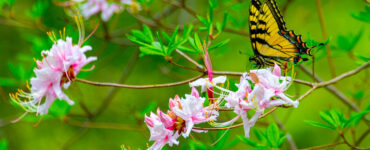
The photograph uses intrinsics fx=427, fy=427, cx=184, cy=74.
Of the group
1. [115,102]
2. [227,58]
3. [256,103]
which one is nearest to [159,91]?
[115,102]

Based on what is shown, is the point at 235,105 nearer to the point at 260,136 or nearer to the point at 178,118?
the point at 178,118

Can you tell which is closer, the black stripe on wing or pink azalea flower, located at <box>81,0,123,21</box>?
the black stripe on wing

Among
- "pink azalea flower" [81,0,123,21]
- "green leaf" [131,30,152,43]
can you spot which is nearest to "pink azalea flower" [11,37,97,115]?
"green leaf" [131,30,152,43]

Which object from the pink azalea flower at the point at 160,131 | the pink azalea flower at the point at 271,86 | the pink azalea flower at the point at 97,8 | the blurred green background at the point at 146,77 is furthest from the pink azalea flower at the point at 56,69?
the blurred green background at the point at 146,77

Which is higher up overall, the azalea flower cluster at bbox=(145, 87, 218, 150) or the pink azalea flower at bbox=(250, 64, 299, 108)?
the pink azalea flower at bbox=(250, 64, 299, 108)

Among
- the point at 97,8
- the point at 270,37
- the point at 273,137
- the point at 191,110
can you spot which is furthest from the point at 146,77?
the point at 191,110

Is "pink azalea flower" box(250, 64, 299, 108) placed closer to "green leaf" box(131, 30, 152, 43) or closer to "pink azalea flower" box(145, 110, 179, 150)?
"pink azalea flower" box(145, 110, 179, 150)
